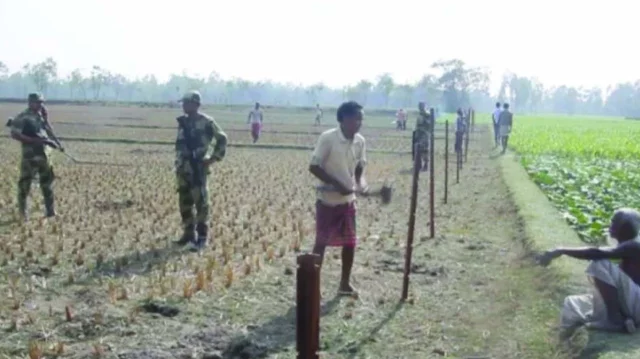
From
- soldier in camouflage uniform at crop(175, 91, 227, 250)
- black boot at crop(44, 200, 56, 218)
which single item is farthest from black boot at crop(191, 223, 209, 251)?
black boot at crop(44, 200, 56, 218)

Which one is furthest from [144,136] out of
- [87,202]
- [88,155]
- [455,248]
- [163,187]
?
[455,248]

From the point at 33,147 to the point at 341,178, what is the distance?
5.47 metres

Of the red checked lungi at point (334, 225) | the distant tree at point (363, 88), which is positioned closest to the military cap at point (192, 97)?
the red checked lungi at point (334, 225)

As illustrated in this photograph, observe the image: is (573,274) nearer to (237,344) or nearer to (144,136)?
(237,344)

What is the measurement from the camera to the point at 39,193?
41.8 feet

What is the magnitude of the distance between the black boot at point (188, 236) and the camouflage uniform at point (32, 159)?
264cm

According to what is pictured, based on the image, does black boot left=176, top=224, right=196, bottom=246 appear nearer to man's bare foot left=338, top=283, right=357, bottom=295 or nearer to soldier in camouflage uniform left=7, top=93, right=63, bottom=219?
man's bare foot left=338, top=283, right=357, bottom=295

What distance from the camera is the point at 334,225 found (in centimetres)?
658

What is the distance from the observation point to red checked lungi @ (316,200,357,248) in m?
6.57

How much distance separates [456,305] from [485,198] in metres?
7.50

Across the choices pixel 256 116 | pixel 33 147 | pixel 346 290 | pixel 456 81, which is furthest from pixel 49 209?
pixel 456 81

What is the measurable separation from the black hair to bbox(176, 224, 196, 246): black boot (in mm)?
3052

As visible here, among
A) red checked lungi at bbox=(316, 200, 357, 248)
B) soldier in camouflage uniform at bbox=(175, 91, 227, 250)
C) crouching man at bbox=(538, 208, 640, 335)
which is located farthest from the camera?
soldier in camouflage uniform at bbox=(175, 91, 227, 250)

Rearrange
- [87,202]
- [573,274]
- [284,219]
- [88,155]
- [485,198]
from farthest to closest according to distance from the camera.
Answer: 1. [88,155]
2. [485,198]
3. [87,202]
4. [284,219]
5. [573,274]
